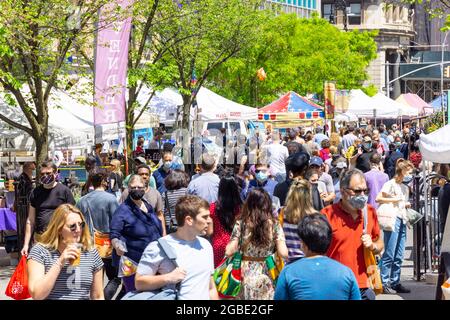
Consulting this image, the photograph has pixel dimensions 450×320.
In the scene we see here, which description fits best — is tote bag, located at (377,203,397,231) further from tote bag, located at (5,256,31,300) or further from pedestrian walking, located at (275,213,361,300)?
pedestrian walking, located at (275,213,361,300)

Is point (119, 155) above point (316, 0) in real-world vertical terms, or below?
below

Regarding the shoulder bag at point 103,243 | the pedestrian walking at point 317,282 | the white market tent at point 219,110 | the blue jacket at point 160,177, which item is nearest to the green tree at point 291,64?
the white market tent at point 219,110

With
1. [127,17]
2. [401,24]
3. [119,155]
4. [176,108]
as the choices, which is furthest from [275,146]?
[401,24]

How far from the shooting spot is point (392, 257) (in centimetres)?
1315

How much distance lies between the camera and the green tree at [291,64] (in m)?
54.3

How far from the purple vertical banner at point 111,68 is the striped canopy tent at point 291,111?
61.1ft

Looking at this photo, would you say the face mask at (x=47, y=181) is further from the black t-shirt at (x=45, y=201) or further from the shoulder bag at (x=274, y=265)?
the shoulder bag at (x=274, y=265)

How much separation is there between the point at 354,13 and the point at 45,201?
92483mm
